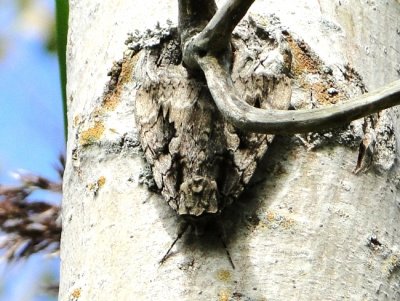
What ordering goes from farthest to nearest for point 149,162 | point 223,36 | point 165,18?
point 165,18, point 149,162, point 223,36

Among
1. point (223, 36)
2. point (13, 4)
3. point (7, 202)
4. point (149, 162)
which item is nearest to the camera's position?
point (223, 36)

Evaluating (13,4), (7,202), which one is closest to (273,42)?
(7,202)

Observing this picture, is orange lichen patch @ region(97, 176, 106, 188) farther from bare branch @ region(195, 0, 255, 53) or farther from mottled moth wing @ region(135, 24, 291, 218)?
bare branch @ region(195, 0, 255, 53)

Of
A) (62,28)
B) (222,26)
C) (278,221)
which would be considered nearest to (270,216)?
(278,221)

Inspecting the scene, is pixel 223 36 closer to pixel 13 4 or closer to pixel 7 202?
pixel 7 202

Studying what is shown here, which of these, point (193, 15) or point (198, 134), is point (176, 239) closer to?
point (198, 134)

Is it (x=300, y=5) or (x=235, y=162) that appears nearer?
(x=235, y=162)

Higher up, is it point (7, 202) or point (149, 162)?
point (149, 162)
